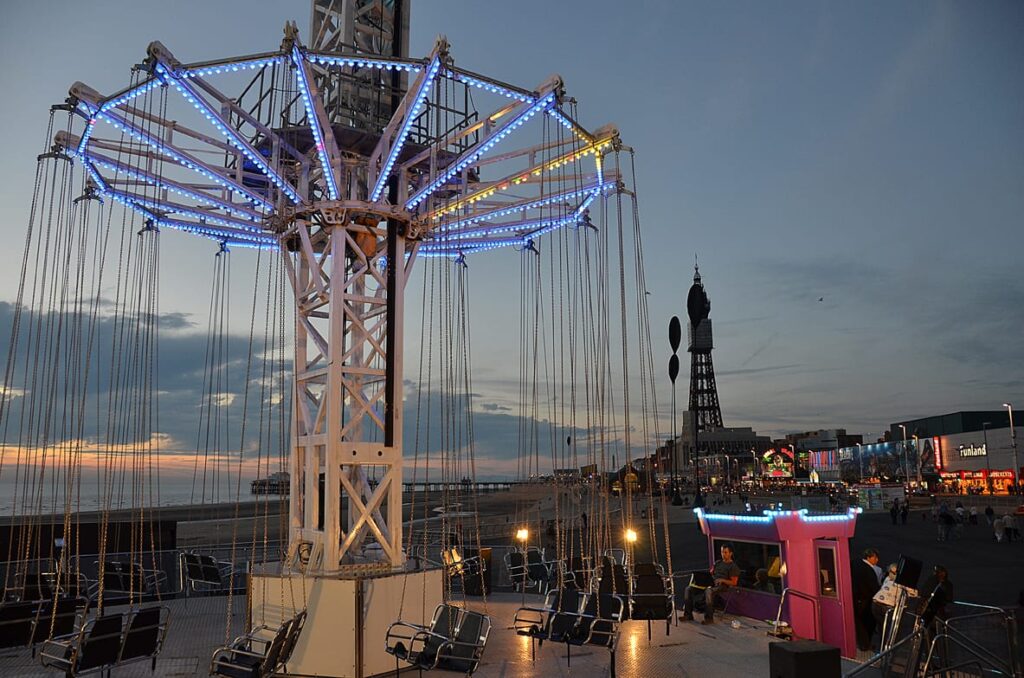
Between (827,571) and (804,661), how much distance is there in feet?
23.8

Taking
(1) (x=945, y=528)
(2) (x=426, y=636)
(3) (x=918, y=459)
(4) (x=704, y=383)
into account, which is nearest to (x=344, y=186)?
(2) (x=426, y=636)

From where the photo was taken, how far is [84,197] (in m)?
12.1

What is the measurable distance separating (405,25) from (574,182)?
12.9 feet

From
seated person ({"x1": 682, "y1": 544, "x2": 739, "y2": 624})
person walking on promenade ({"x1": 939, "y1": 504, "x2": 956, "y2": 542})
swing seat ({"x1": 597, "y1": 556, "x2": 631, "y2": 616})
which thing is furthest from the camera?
person walking on promenade ({"x1": 939, "y1": 504, "x2": 956, "y2": 542})

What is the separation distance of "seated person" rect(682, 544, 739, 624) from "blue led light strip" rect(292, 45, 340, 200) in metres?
8.66

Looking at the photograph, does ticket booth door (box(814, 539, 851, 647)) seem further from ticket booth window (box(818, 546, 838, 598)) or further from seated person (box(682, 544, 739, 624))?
seated person (box(682, 544, 739, 624))

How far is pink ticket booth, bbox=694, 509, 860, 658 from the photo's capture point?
1173 cm

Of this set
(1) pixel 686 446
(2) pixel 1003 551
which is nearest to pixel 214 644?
(2) pixel 1003 551

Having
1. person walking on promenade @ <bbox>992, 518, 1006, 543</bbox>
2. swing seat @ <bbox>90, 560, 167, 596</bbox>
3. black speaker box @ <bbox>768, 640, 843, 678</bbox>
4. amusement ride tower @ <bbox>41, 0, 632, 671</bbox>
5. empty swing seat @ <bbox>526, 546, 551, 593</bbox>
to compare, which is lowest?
person walking on promenade @ <bbox>992, 518, 1006, 543</bbox>

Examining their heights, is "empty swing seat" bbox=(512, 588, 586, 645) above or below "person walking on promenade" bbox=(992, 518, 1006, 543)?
above

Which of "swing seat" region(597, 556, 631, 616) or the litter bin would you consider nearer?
"swing seat" region(597, 556, 631, 616)

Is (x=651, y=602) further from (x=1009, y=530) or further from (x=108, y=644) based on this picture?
(x=1009, y=530)

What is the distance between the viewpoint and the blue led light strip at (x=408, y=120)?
906 cm

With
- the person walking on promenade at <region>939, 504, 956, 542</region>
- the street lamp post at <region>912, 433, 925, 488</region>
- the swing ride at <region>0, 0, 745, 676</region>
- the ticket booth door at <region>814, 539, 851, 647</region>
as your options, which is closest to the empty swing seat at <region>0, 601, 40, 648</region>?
the swing ride at <region>0, 0, 745, 676</region>
